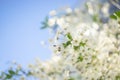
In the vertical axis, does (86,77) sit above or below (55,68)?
below

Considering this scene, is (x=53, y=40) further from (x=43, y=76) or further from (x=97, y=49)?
(x=43, y=76)

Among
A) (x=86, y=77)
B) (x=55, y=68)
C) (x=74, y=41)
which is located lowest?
(x=86, y=77)

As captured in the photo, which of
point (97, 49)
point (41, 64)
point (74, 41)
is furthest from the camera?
point (41, 64)

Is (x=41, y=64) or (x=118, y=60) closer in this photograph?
(x=118, y=60)

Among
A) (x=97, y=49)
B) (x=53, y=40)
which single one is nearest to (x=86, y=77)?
(x=97, y=49)

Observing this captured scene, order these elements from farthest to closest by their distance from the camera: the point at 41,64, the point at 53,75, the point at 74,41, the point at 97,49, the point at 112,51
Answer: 1. the point at 41,64
2. the point at 53,75
3. the point at 112,51
4. the point at 97,49
5. the point at 74,41

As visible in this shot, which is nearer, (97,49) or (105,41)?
(97,49)

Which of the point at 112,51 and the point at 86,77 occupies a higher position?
the point at 112,51

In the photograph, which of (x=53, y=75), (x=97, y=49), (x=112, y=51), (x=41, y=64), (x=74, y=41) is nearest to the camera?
(x=74, y=41)

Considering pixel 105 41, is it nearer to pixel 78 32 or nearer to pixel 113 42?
pixel 113 42

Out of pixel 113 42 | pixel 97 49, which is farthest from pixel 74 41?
pixel 113 42
